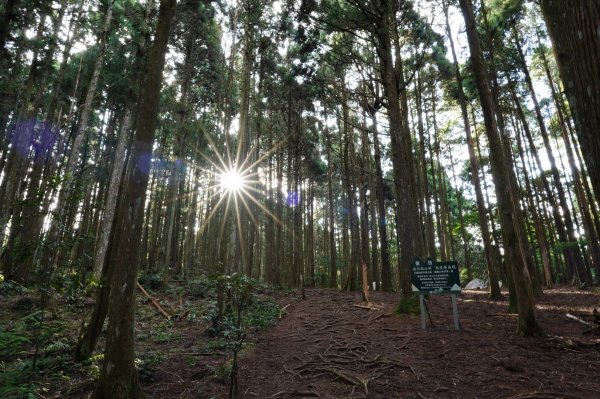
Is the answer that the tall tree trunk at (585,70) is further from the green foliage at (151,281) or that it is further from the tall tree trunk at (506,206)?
the green foliage at (151,281)

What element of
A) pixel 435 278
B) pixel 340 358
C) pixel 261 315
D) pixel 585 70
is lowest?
pixel 340 358

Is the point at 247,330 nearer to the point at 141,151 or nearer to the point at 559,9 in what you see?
the point at 141,151

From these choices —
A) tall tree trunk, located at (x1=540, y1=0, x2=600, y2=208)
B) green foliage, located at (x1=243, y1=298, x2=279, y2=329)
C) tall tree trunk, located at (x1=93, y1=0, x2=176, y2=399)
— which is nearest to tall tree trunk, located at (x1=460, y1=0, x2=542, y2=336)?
tall tree trunk, located at (x1=540, y1=0, x2=600, y2=208)

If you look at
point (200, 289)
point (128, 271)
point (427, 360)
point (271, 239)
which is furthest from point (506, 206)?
point (271, 239)

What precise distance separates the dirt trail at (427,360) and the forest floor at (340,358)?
0.06 ft

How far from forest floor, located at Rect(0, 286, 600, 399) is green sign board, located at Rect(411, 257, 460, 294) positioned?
2.78ft

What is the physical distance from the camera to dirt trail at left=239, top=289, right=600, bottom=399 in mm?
4199

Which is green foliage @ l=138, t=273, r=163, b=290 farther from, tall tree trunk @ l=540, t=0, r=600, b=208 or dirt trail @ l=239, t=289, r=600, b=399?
tall tree trunk @ l=540, t=0, r=600, b=208

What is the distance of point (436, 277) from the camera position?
24.5ft

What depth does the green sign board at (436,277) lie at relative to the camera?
734 cm

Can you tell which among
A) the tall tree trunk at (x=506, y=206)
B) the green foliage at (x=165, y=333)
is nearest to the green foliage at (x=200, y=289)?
the green foliage at (x=165, y=333)

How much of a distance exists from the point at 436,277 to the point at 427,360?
253 centimetres

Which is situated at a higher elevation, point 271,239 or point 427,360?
point 271,239

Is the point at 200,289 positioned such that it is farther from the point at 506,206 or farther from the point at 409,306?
the point at 506,206
